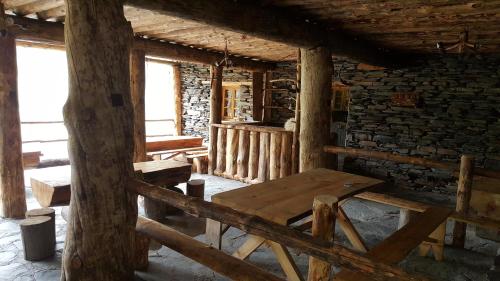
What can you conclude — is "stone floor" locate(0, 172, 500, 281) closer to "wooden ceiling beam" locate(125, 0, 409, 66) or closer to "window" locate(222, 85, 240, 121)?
"wooden ceiling beam" locate(125, 0, 409, 66)

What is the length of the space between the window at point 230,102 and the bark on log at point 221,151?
2.89 metres

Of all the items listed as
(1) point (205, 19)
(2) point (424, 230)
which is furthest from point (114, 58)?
(2) point (424, 230)

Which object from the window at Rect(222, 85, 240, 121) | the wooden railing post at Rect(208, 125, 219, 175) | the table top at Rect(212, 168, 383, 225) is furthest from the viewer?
the window at Rect(222, 85, 240, 121)

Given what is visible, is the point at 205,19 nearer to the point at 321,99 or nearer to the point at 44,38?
the point at 321,99

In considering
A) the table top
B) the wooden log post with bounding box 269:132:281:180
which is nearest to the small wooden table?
the table top

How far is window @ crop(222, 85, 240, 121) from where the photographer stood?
1072 cm

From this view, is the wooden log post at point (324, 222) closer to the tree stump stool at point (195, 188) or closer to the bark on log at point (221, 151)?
the tree stump stool at point (195, 188)

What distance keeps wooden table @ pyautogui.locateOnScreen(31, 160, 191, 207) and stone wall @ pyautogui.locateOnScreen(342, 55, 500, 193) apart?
Result: 4774 millimetres

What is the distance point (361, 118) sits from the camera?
8117mm

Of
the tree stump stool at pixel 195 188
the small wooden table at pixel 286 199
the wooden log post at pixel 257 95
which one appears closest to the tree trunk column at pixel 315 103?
the small wooden table at pixel 286 199

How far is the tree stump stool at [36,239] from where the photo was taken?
371 cm

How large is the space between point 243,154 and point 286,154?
1.10 m

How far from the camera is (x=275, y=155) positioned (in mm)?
6953

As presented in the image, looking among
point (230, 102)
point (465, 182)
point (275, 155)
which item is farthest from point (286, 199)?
point (230, 102)
